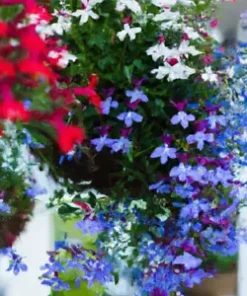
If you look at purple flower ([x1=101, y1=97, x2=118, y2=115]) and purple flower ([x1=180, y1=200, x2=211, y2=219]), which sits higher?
purple flower ([x1=101, y1=97, x2=118, y2=115])

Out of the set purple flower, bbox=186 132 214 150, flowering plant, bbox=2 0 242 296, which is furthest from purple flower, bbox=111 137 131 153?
purple flower, bbox=186 132 214 150

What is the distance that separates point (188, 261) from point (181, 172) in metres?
0.18

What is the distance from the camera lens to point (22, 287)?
1.36 meters

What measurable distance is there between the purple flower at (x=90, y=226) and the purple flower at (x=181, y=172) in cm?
20

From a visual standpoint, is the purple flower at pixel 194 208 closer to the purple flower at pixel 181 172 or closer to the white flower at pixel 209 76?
the purple flower at pixel 181 172

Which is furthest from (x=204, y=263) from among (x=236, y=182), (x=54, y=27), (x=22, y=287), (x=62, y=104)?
(x=62, y=104)

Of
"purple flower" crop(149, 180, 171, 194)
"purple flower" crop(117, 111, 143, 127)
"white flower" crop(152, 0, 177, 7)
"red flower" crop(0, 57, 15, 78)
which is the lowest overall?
"red flower" crop(0, 57, 15, 78)

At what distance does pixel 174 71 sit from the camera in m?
1.07

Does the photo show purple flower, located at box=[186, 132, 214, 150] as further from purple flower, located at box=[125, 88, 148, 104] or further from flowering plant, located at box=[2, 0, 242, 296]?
purple flower, located at box=[125, 88, 148, 104]

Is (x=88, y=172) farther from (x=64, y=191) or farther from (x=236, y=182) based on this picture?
(x=236, y=182)

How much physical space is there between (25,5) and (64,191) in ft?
2.21

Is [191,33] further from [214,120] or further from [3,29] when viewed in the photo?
[3,29]

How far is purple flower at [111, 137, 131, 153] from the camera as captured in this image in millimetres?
1103

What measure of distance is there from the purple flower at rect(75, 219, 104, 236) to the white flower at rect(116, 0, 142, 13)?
43 centimetres
